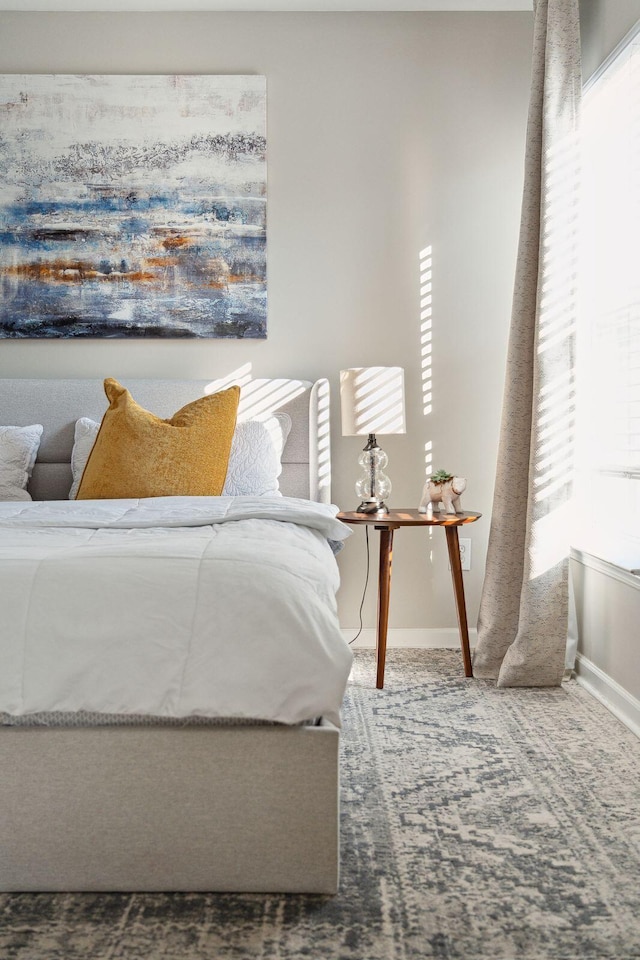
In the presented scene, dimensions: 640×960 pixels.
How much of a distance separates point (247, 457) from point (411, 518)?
66cm

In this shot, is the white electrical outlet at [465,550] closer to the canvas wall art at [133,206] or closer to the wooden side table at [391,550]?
the wooden side table at [391,550]

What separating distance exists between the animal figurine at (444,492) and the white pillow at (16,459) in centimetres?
152

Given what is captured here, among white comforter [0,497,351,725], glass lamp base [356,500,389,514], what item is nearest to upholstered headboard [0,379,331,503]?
glass lamp base [356,500,389,514]

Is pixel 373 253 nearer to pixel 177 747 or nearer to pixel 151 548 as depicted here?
pixel 151 548

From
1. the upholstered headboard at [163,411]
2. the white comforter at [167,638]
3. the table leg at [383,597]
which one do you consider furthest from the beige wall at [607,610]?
the white comforter at [167,638]

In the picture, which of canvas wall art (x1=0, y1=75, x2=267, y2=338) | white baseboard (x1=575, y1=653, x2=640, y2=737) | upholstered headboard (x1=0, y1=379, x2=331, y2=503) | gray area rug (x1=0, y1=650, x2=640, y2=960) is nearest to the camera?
gray area rug (x1=0, y1=650, x2=640, y2=960)

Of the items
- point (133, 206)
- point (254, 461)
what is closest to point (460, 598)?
point (254, 461)

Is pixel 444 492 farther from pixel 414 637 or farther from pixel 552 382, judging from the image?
pixel 414 637

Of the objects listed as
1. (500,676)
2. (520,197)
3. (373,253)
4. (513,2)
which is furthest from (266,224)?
(500,676)

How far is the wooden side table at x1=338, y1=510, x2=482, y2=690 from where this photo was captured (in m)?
3.14

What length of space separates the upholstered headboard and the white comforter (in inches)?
72.4

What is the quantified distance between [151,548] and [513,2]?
9.93 feet

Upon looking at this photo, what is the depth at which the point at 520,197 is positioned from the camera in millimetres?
A: 3666

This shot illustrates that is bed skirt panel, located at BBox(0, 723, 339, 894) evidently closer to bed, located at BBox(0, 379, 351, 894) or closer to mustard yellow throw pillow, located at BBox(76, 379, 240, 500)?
bed, located at BBox(0, 379, 351, 894)
